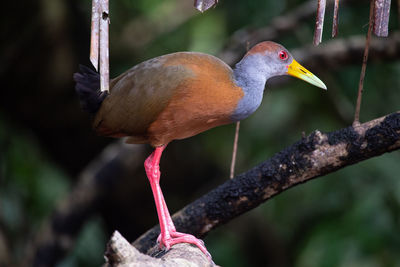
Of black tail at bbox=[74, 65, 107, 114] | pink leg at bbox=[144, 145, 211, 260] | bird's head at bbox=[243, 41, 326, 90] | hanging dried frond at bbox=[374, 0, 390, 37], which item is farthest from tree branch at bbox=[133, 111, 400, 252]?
black tail at bbox=[74, 65, 107, 114]

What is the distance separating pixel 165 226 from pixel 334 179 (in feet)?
12.0

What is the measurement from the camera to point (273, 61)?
416cm

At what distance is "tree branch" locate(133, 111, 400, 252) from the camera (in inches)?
132

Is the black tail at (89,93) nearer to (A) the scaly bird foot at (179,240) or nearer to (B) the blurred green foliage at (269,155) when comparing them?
(A) the scaly bird foot at (179,240)

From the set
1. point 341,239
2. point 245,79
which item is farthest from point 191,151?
point 245,79

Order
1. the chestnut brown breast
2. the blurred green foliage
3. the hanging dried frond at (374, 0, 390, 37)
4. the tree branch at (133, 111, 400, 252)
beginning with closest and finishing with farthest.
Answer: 1. the hanging dried frond at (374, 0, 390, 37)
2. the tree branch at (133, 111, 400, 252)
3. the chestnut brown breast
4. the blurred green foliage

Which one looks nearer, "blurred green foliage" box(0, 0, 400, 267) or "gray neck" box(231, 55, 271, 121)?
"gray neck" box(231, 55, 271, 121)

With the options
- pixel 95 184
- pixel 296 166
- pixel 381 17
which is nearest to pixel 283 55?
pixel 296 166

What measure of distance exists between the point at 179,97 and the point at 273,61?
76cm

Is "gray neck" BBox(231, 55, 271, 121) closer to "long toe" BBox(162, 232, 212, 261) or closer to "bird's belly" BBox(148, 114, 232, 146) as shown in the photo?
"bird's belly" BBox(148, 114, 232, 146)

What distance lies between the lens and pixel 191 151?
7.29 m

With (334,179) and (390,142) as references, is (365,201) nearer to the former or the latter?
(334,179)

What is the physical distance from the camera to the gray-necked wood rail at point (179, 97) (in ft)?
12.5

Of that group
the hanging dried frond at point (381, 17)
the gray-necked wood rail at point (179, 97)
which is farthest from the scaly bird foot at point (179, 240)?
the hanging dried frond at point (381, 17)
